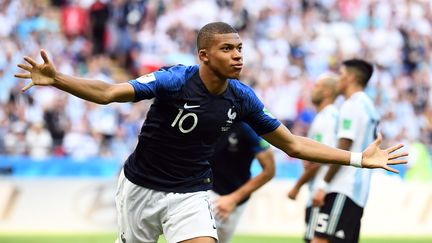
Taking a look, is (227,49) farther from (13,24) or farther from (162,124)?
(13,24)

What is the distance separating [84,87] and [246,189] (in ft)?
10.8

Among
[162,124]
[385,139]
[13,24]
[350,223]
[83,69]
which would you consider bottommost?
[350,223]

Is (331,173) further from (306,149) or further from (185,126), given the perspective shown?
(185,126)

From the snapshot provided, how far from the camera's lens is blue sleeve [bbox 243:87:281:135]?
7391 millimetres

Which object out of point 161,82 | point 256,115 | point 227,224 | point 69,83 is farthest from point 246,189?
point 69,83

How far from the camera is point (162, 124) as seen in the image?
7289mm

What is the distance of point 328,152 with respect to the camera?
744cm

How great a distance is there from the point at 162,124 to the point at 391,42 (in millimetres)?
16771

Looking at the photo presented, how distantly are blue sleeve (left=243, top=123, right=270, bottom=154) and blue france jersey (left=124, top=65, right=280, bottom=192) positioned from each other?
5.86ft

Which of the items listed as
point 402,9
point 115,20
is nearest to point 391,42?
point 402,9

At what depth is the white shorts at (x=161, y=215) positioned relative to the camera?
733 cm

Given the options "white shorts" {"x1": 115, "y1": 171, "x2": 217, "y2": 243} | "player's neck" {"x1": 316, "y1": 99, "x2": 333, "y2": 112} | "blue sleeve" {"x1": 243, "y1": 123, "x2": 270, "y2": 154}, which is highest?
"player's neck" {"x1": 316, "y1": 99, "x2": 333, "y2": 112}

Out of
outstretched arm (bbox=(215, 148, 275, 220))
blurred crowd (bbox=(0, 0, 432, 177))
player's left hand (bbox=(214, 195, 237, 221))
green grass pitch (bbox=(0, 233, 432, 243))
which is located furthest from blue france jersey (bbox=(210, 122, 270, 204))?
blurred crowd (bbox=(0, 0, 432, 177))

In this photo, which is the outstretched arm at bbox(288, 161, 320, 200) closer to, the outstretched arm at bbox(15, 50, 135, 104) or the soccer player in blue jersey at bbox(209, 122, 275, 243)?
the soccer player in blue jersey at bbox(209, 122, 275, 243)
